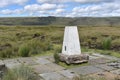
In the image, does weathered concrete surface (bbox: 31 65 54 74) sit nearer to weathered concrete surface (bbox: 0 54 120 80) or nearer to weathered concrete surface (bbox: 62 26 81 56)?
weathered concrete surface (bbox: 0 54 120 80)

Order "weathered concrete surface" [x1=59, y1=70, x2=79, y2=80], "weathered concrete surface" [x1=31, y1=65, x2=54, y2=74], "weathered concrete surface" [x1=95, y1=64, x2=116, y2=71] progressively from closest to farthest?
"weathered concrete surface" [x1=59, y1=70, x2=79, y2=80], "weathered concrete surface" [x1=31, y1=65, x2=54, y2=74], "weathered concrete surface" [x1=95, y1=64, x2=116, y2=71]

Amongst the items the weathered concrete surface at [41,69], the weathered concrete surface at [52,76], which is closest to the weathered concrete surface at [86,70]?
the weathered concrete surface at [52,76]

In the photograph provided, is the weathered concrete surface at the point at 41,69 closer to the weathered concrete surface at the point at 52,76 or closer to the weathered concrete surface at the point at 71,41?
the weathered concrete surface at the point at 52,76

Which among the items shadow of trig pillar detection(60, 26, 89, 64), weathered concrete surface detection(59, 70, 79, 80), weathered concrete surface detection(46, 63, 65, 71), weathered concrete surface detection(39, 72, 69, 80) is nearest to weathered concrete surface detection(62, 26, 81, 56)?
shadow of trig pillar detection(60, 26, 89, 64)

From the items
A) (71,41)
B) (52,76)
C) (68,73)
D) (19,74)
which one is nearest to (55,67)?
(68,73)

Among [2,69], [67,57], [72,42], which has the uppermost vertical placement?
[72,42]

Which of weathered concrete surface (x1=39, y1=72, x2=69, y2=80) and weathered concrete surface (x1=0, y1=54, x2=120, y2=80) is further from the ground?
weathered concrete surface (x1=0, y1=54, x2=120, y2=80)

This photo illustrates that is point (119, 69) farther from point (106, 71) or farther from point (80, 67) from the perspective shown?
point (80, 67)

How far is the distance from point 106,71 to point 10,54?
19.0 feet

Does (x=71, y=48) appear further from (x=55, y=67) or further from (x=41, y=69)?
(x=41, y=69)

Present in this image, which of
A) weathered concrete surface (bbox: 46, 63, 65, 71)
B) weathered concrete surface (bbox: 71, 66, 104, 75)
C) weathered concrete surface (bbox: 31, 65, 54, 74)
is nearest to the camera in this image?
weathered concrete surface (bbox: 71, 66, 104, 75)

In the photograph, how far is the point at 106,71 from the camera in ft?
21.4

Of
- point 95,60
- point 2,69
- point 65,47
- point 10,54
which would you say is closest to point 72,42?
point 65,47

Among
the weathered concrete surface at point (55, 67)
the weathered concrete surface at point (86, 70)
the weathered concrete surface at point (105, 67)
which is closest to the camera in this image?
the weathered concrete surface at point (86, 70)
